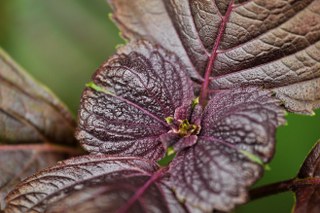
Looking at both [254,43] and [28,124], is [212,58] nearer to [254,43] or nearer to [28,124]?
[254,43]

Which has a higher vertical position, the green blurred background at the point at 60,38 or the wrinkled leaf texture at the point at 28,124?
the green blurred background at the point at 60,38

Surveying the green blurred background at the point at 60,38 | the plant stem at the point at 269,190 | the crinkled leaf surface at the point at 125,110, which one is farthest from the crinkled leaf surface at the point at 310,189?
the green blurred background at the point at 60,38

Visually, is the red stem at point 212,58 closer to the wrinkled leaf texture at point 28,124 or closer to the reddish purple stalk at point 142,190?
the reddish purple stalk at point 142,190

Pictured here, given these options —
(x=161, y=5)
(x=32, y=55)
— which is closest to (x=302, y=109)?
(x=161, y=5)

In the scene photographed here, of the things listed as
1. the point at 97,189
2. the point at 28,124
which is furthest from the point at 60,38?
the point at 97,189

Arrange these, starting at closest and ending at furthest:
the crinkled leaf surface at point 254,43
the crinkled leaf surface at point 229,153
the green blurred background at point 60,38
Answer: the crinkled leaf surface at point 229,153 < the crinkled leaf surface at point 254,43 < the green blurred background at point 60,38

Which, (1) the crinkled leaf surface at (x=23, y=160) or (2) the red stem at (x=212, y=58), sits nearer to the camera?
(2) the red stem at (x=212, y=58)

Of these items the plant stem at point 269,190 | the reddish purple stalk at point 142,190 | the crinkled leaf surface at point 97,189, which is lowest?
the plant stem at point 269,190

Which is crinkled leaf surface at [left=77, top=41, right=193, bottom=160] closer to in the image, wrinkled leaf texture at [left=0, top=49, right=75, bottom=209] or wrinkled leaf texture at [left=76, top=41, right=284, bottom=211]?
wrinkled leaf texture at [left=76, top=41, right=284, bottom=211]
